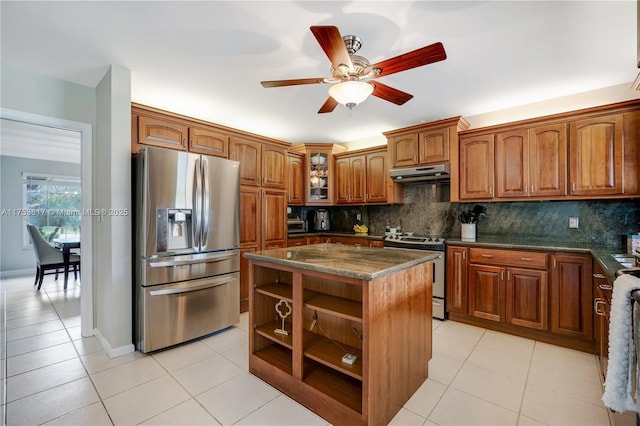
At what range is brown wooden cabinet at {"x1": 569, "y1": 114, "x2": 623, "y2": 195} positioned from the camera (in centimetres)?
264

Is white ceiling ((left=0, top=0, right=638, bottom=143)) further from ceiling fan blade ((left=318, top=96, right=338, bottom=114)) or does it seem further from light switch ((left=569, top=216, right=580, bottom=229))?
light switch ((left=569, top=216, right=580, bottom=229))

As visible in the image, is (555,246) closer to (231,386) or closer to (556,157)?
(556,157)

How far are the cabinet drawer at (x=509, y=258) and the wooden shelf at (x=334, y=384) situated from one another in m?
2.05

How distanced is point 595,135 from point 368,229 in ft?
9.70

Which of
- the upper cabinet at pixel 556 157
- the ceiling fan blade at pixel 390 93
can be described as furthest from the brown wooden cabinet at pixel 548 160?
the ceiling fan blade at pixel 390 93

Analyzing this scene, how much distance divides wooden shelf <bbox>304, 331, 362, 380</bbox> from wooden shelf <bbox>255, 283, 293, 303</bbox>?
339 millimetres

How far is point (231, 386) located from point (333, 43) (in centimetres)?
233

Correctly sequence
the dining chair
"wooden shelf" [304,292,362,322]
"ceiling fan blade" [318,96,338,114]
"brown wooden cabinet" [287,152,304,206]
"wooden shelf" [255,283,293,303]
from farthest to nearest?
"brown wooden cabinet" [287,152,304,206], the dining chair, "ceiling fan blade" [318,96,338,114], "wooden shelf" [255,283,293,303], "wooden shelf" [304,292,362,322]

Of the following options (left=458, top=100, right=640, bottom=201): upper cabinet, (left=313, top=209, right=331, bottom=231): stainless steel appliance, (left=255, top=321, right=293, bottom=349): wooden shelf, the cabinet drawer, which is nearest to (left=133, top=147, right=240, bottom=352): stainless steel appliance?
(left=255, top=321, right=293, bottom=349): wooden shelf

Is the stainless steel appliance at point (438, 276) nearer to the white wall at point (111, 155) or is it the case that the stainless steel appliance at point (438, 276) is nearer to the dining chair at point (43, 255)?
the white wall at point (111, 155)

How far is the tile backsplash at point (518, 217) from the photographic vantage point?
2.87 meters

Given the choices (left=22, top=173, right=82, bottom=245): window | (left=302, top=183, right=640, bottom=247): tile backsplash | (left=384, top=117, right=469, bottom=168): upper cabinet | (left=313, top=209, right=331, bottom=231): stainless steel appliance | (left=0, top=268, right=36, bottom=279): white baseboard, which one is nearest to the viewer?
→ (left=302, top=183, right=640, bottom=247): tile backsplash

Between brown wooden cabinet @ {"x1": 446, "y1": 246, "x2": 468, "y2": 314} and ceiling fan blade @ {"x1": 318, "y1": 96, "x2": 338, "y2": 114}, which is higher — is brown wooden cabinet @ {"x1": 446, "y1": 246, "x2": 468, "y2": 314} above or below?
below

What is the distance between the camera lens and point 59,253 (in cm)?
461
